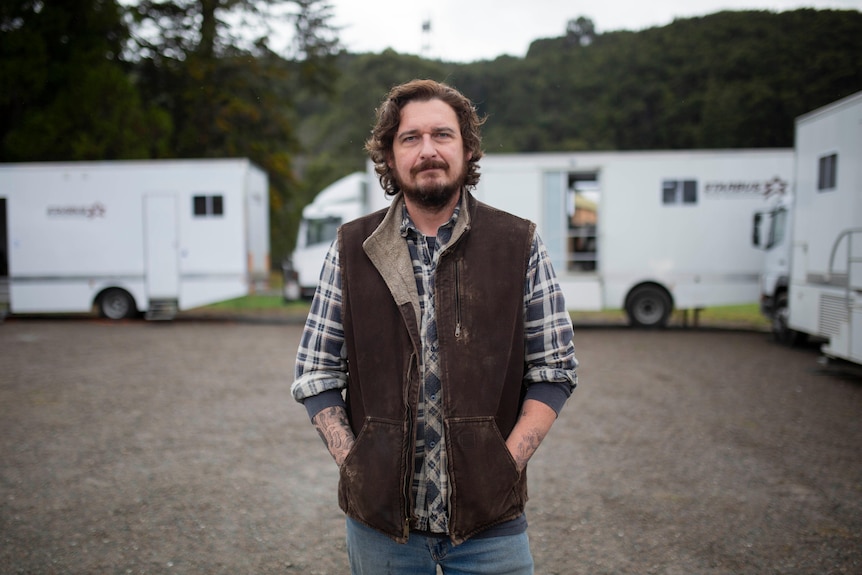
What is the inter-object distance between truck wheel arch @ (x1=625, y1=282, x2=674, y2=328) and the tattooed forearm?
11342 mm

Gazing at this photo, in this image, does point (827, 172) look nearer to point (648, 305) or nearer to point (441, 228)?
point (648, 305)

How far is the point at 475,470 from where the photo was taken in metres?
1.71

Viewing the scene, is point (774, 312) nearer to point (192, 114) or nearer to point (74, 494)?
point (74, 494)

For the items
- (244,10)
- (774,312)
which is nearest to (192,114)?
(244,10)

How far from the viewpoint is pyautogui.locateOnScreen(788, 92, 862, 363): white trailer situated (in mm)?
7746

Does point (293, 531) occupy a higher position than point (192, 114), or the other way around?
point (192, 114)

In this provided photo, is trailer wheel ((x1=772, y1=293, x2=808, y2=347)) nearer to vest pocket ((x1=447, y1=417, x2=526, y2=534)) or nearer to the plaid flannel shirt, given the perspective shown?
the plaid flannel shirt

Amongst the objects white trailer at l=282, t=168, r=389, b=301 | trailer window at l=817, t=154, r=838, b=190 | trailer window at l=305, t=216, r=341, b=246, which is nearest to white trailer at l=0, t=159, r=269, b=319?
white trailer at l=282, t=168, r=389, b=301

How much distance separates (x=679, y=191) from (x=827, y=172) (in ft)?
12.7

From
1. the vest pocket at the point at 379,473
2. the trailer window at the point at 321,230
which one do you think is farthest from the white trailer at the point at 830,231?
the trailer window at the point at 321,230

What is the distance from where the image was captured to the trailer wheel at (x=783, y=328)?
10.6 m

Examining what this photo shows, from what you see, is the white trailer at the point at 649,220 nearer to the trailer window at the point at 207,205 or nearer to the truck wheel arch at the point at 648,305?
the truck wheel arch at the point at 648,305

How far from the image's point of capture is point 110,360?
9547 millimetres

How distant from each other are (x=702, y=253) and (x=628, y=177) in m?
1.84
